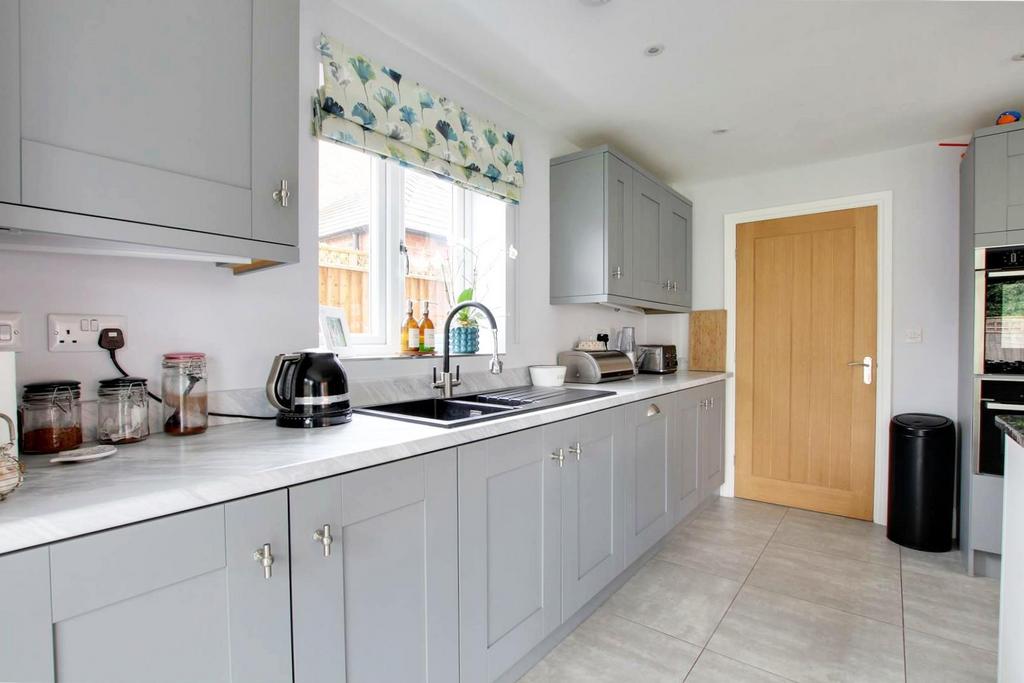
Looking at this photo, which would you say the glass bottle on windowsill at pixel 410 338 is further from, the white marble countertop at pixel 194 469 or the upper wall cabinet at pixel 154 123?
the upper wall cabinet at pixel 154 123

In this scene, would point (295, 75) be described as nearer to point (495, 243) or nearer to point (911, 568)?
point (495, 243)

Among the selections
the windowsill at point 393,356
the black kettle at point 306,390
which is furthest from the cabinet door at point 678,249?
the black kettle at point 306,390

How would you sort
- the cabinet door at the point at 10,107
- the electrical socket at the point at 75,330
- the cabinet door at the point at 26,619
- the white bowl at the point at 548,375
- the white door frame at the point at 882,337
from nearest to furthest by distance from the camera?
the cabinet door at the point at 26,619 < the cabinet door at the point at 10,107 < the electrical socket at the point at 75,330 < the white bowl at the point at 548,375 < the white door frame at the point at 882,337

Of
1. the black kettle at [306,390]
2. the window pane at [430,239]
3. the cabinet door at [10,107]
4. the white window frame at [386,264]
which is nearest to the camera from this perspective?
the cabinet door at [10,107]

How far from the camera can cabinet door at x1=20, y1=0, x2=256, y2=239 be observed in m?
0.94

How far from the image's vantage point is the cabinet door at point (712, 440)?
10.9ft

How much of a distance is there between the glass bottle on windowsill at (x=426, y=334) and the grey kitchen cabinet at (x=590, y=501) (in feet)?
2.35

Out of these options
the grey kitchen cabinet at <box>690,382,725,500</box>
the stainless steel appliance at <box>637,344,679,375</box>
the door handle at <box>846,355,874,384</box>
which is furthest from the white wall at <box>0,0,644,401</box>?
the door handle at <box>846,355,874,384</box>

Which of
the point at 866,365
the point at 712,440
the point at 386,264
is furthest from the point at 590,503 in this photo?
the point at 866,365

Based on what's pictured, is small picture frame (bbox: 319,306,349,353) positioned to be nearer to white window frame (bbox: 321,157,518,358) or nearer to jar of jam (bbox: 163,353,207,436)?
white window frame (bbox: 321,157,518,358)

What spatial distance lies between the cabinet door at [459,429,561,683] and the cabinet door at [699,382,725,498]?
1811mm

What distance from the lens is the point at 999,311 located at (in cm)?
251

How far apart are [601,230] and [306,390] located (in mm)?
1912

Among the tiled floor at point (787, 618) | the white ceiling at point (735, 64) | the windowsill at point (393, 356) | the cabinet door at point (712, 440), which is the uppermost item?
the white ceiling at point (735, 64)
